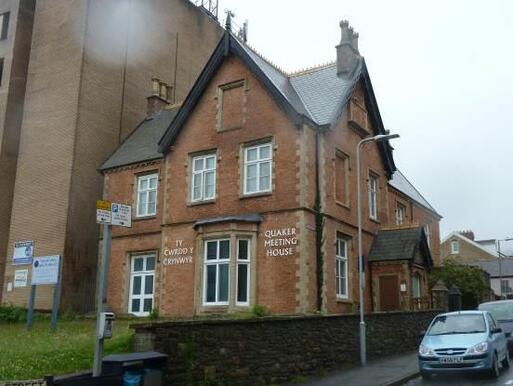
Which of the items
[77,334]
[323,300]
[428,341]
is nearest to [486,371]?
[428,341]

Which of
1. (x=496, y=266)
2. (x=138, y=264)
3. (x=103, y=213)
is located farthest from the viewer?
(x=496, y=266)

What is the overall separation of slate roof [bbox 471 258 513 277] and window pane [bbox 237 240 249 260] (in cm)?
4857

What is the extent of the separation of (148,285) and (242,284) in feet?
22.0

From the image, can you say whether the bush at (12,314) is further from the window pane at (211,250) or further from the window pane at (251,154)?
the window pane at (251,154)

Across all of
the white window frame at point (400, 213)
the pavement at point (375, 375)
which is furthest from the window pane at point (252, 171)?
the white window frame at point (400, 213)

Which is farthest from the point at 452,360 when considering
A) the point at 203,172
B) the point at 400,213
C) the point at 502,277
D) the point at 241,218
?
the point at 502,277

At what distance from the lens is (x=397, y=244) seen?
26312 millimetres

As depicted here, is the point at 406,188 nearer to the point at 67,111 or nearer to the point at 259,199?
the point at 259,199

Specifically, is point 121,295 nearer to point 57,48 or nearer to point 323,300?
point 323,300

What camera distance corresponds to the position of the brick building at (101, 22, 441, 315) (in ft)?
72.8

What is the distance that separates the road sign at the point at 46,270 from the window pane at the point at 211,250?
5.78 m

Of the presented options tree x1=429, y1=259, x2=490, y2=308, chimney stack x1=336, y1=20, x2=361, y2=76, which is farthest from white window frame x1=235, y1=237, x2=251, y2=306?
tree x1=429, y1=259, x2=490, y2=308

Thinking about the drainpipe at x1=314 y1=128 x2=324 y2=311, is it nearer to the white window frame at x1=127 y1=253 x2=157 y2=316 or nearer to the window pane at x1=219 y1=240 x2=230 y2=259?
the window pane at x1=219 y1=240 x2=230 y2=259

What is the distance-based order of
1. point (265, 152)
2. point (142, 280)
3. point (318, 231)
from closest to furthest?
point (318, 231) → point (265, 152) → point (142, 280)
